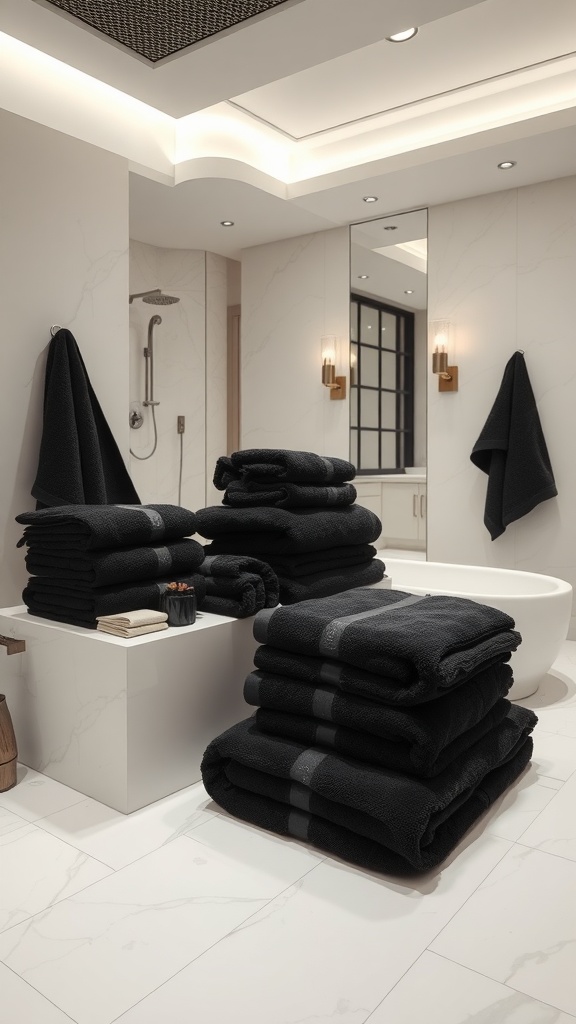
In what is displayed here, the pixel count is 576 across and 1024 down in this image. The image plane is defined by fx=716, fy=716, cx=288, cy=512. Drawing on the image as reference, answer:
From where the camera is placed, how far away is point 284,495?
1.97 metres

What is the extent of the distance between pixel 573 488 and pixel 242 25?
7.81 ft

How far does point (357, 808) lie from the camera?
1343 mm

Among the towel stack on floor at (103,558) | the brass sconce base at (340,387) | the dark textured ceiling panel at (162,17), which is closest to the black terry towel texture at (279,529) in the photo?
the towel stack on floor at (103,558)

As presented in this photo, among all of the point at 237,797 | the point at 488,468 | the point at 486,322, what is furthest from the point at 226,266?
the point at 237,797

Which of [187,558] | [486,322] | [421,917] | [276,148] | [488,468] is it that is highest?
[276,148]

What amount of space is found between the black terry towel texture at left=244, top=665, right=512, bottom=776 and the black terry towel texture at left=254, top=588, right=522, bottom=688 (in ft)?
0.19

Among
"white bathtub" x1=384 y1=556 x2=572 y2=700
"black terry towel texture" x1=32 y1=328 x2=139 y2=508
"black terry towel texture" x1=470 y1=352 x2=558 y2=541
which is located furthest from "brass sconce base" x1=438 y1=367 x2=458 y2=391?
"black terry towel texture" x1=32 y1=328 x2=139 y2=508

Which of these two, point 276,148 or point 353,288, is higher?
point 276,148

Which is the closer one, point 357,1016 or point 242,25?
point 357,1016

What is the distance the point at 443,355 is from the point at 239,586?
229cm

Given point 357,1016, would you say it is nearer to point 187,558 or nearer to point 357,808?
point 357,808

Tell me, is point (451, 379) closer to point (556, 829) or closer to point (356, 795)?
point (556, 829)

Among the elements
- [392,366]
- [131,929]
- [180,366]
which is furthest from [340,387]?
[131,929]

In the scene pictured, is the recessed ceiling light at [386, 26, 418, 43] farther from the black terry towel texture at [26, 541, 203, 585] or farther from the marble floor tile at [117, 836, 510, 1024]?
the marble floor tile at [117, 836, 510, 1024]
